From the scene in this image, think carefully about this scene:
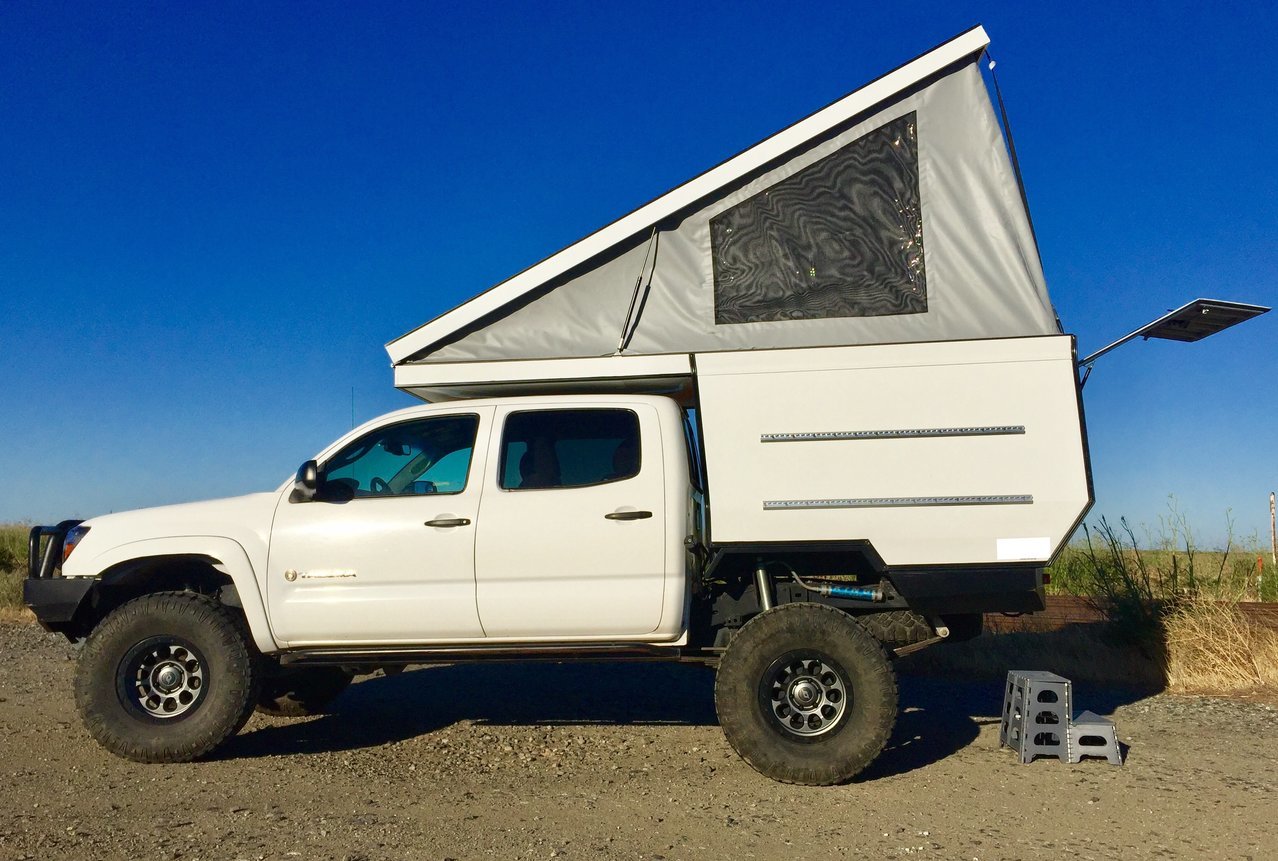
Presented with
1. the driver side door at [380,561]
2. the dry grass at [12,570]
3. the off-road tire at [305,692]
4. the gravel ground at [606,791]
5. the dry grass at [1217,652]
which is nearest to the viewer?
the gravel ground at [606,791]

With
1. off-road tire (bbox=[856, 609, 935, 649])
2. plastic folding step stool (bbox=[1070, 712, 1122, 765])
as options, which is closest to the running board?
off-road tire (bbox=[856, 609, 935, 649])

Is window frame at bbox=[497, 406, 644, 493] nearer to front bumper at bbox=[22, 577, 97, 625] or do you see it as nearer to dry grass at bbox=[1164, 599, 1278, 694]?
front bumper at bbox=[22, 577, 97, 625]

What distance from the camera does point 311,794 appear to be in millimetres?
5516

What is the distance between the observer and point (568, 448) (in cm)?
625

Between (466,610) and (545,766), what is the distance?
3.65 feet

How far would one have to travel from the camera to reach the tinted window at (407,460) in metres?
6.23

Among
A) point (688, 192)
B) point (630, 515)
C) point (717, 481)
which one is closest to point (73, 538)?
point (630, 515)

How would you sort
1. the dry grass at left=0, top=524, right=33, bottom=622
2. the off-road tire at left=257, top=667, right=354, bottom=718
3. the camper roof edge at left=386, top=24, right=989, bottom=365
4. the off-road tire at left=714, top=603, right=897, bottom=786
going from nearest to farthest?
the off-road tire at left=714, top=603, right=897, bottom=786
the camper roof edge at left=386, top=24, right=989, bottom=365
the off-road tire at left=257, top=667, right=354, bottom=718
the dry grass at left=0, top=524, right=33, bottom=622

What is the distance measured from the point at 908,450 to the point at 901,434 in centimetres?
10

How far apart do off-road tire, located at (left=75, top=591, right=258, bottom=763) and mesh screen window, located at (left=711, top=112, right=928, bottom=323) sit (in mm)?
3579

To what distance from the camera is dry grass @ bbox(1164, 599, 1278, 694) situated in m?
8.47

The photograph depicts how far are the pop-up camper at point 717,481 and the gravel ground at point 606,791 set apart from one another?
0.48 m

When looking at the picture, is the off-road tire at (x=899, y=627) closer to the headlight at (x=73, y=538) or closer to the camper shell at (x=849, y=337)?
the camper shell at (x=849, y=337)

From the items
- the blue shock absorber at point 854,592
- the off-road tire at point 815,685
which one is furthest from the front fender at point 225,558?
the blue shock absorber at point 854,592
